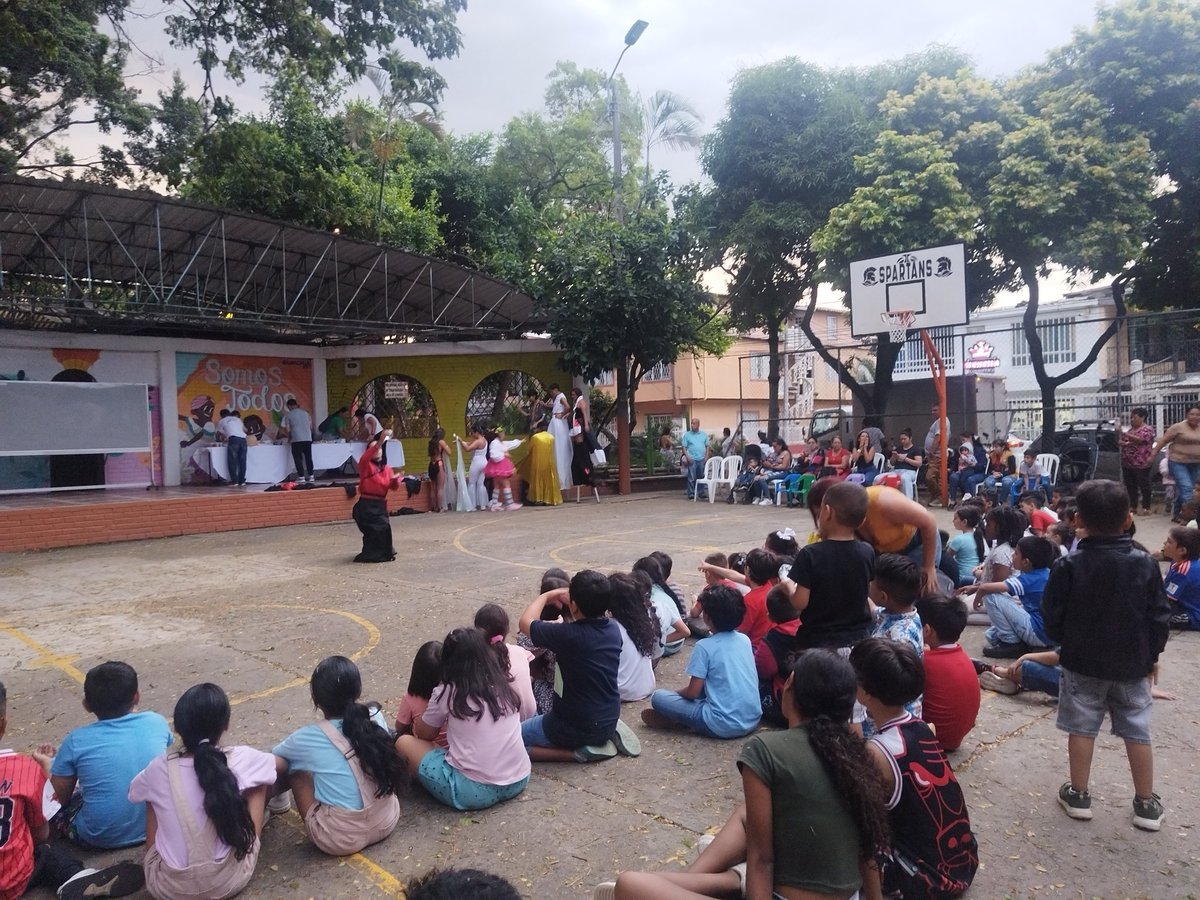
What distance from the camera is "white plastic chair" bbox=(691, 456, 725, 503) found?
17.5 metres

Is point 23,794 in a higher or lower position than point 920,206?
lower

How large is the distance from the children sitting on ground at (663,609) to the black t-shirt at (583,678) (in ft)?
4.82

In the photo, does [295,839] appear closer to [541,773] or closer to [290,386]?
[541,773]

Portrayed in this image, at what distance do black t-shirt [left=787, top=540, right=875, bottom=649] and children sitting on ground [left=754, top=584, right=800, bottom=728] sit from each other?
53cm

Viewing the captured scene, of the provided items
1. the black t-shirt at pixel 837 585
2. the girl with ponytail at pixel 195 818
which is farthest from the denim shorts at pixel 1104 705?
the girl with ponytail at pixel 195 818

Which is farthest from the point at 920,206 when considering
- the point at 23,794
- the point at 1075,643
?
the point at 23,794

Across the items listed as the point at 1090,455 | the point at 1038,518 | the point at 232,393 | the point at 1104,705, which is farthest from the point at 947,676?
the point at 232,393

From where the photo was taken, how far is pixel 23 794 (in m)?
3.16

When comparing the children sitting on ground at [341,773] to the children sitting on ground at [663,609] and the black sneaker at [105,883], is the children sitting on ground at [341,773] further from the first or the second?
the children sitting on ground at [663,609]

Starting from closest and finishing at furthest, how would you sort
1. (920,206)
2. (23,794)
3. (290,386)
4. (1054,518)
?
(23,794)
(1054,518)
(920,206)
(290,386)

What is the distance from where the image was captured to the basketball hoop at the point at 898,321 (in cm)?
1501

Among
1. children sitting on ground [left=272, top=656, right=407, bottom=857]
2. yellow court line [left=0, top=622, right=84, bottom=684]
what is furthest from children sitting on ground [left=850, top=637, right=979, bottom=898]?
yellow court line [left=0, top=622, right=84, bottom=684]

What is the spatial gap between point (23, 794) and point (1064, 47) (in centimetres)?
1959

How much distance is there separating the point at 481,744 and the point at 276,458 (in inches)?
562
